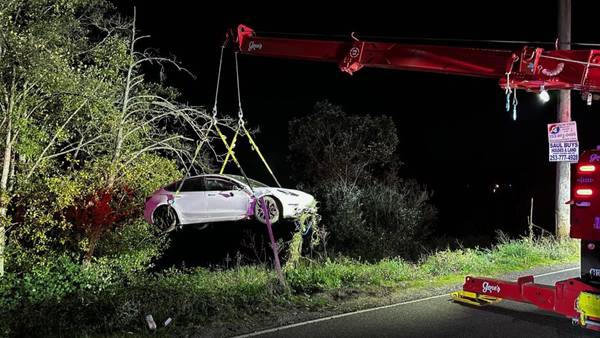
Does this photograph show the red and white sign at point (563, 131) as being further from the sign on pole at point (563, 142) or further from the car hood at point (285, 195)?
the car hood at point (285, 195)

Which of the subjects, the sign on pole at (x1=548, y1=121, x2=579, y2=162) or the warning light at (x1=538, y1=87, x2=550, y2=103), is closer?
the warning light at (x1=538, y1=87, x2=550, y2=103)

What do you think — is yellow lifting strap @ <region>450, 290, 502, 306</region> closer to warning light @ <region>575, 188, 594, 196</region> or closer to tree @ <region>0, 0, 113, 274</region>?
warning light @ <region>575, 188, 594, 196</region>

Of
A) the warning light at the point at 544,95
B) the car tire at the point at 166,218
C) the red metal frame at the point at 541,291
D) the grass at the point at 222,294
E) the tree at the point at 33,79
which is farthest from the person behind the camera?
the car tire at the point at 166,218

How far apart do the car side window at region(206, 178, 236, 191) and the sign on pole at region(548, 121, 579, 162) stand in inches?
294

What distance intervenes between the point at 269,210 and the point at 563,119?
835cm

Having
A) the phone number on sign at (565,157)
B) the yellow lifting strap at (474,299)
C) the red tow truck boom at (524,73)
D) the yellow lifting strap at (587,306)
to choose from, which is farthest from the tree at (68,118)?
the phone number on sign at (565,157)

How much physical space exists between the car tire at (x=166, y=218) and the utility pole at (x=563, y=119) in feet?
31.3

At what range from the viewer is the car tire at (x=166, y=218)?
404 inches

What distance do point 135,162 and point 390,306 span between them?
619 centimetres

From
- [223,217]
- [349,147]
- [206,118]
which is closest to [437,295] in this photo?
[223,217]

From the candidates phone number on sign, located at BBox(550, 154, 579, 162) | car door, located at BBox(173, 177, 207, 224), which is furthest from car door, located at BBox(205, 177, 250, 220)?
phone number on sign, located at BBox(550, 154, 579, 162)

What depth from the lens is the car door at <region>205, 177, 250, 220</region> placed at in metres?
9.42

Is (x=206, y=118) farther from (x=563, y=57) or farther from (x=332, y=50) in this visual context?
(x=563, y=57)

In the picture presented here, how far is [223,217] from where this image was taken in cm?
962
